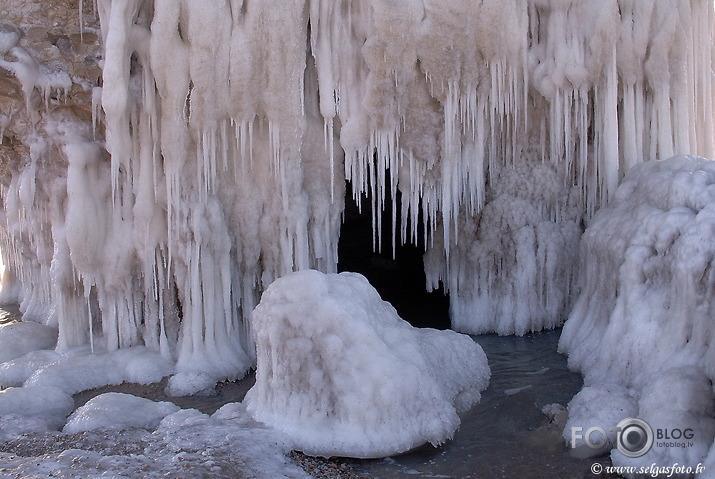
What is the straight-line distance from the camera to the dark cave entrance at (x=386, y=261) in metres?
16.0

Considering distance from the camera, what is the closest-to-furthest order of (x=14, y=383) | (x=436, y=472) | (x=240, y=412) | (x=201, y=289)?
(x=436, y=472) → (x=240, y=412) → (x=14, y=383) → (x=201, y=289)

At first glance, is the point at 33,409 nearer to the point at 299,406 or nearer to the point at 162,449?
the point at 162,449

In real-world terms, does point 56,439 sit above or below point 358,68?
below

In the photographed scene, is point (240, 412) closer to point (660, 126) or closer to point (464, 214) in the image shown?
point (464, 214)

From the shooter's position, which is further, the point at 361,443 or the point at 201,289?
the point at 201,289

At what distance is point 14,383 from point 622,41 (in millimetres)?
10556

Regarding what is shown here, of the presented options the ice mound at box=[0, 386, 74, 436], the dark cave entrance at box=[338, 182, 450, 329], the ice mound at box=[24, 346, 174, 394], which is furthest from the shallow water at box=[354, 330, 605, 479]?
the dark cave entrance at box=[338, 182, 450, 329]

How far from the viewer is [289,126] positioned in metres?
10.2

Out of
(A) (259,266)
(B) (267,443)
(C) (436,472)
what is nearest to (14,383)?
(A) (259,266)

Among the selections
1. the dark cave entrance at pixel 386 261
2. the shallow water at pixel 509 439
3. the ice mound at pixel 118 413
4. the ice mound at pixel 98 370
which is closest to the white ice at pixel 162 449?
the ice mound at pixel 118 413

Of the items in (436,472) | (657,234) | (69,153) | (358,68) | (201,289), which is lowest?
(436,472)

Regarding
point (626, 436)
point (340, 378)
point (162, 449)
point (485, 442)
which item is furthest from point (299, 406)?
point (626, 436)

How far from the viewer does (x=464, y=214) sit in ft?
39.9

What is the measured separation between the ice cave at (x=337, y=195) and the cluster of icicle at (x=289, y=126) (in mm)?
35
